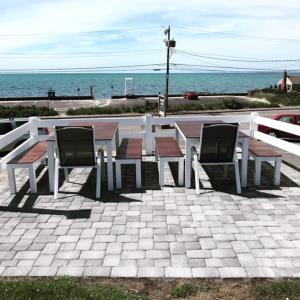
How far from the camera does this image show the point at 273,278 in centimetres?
428

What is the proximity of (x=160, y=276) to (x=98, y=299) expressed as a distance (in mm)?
836

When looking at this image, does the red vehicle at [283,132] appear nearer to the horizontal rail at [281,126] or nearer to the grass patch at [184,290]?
the horizontal rail at [281,126]

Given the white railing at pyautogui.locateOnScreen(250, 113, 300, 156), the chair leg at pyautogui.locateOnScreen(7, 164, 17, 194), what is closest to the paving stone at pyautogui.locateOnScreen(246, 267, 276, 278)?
the white railing at pyautogui.locateOnScreen(250, 113, 300, 156)

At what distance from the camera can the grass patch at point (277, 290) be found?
3904 millimetres

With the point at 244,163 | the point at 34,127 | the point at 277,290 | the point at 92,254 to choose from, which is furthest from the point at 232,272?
the point at 34,127

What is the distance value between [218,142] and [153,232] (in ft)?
8.20

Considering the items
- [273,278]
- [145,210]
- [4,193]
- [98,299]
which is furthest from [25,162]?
[273,278]

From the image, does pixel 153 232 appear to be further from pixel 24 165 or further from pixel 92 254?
pixel 24 165

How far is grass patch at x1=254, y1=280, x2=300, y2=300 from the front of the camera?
390cm

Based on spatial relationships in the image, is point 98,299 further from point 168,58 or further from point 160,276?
point 168,58

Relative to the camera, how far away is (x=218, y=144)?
7.22 metres

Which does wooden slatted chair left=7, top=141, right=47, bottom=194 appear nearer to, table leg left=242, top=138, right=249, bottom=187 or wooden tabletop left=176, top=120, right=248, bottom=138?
wooden tabletop left=176, top=120, right=248, bottom=138

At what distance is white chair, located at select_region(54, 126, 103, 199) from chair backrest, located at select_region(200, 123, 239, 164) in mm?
2057

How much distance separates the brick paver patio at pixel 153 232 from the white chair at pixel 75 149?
1.96 feet
